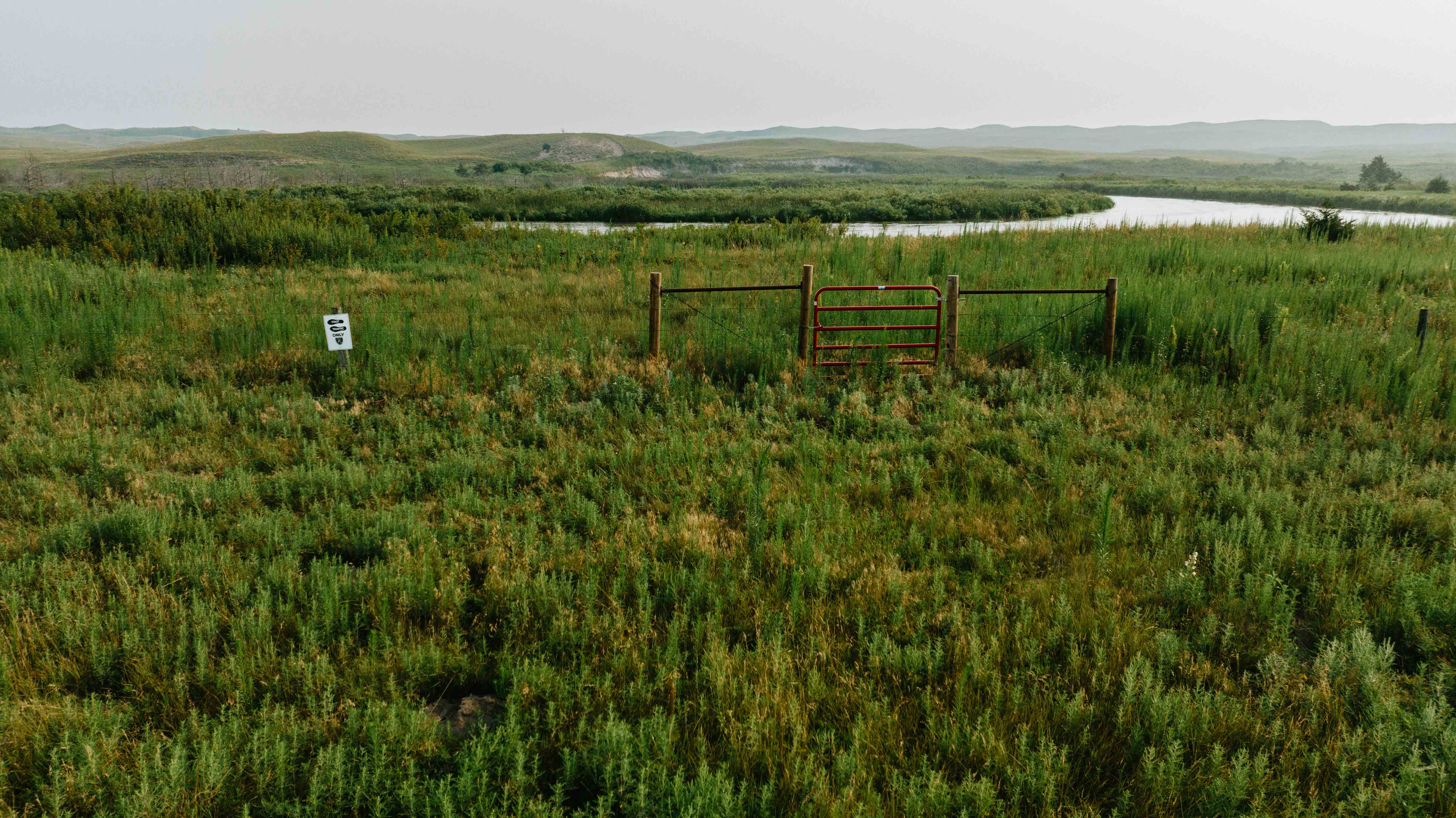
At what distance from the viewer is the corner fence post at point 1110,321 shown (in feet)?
36.0

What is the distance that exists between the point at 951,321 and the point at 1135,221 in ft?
99.4

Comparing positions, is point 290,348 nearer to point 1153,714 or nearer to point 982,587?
point 982,587

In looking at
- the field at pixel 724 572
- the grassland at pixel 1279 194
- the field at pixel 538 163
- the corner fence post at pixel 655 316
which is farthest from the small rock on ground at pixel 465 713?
the grassland at pixel 1279 194

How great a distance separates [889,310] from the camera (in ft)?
41.8

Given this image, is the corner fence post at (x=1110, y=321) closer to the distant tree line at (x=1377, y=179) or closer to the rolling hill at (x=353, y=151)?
the distant tree line at (x=1377, y=179)

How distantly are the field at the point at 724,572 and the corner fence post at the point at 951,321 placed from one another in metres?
0.44

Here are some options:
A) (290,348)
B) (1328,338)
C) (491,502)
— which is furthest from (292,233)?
(1328,338)

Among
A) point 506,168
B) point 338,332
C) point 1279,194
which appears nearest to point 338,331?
point 338,332

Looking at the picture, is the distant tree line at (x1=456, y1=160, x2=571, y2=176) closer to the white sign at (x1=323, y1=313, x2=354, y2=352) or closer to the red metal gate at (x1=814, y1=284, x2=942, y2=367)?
the white sign at (x1=323, y1=313, x2=354, y2=352)

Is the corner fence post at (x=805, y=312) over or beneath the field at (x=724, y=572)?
over

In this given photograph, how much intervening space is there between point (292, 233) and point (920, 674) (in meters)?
19.7

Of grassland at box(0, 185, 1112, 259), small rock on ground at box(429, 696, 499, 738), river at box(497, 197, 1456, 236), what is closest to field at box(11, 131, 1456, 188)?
grassland at box(0, 185, 1112, 259)

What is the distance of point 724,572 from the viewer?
5.50m

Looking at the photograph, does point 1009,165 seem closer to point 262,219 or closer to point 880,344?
point 262,219
